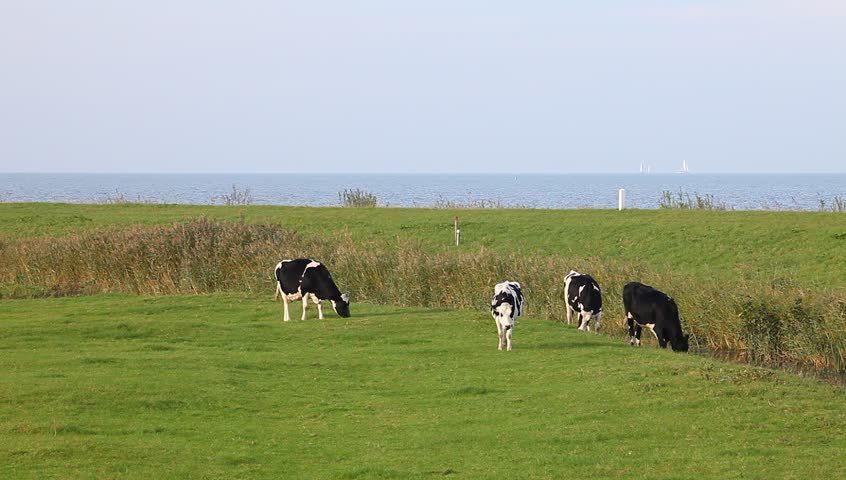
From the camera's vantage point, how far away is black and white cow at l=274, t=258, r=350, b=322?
28734 mm

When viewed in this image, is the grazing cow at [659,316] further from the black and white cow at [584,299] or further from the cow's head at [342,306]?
the cow's head at [342,306]

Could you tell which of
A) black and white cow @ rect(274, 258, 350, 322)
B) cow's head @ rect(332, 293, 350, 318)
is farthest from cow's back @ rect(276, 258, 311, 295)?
cow's head @ rect(332, 293, 350, 318)

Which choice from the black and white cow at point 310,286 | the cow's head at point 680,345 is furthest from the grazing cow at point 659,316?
the black and white cow at point 310,286

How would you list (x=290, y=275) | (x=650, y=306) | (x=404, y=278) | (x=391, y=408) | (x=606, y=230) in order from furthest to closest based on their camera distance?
1. (x=606, y=230)
2. (x=404, y=278)
3. (x=290, y=275)
4. (x=650, y=306)
5. (x=391, y=408)

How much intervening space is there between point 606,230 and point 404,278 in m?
14.6

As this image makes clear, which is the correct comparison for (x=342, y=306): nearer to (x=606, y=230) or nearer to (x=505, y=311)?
(x=505, y=311)

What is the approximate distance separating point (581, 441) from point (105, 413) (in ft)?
25.1

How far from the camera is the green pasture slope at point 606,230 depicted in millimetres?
39156

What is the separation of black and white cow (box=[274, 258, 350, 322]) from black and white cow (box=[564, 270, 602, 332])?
5945 mm

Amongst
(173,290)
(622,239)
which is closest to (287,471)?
(173,290)

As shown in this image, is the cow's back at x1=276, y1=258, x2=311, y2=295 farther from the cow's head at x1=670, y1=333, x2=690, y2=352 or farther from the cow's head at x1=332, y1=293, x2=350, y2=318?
the cow's head at x1=670, y1=333, x2=690, y2=352

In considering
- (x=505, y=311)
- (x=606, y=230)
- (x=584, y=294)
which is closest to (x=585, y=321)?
(x=584, y=294)

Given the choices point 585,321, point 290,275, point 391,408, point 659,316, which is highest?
point 290,275

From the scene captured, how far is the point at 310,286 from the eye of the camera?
28750 millimetres
